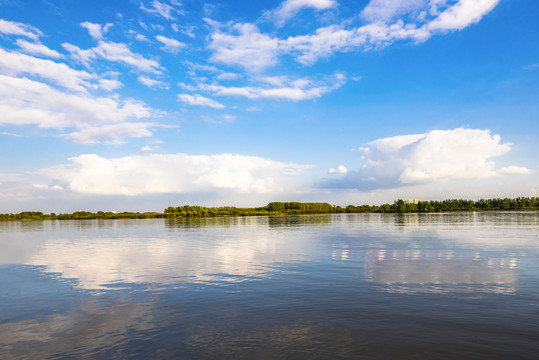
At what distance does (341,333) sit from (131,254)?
36440mm

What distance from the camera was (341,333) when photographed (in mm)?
14477

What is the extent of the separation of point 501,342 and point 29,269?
40622 mm

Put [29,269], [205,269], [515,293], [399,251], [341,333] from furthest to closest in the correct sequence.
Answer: [399,251] < [29,269] < [205,269] < [515,293] < [341,333]

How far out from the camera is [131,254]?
43312 millimetres

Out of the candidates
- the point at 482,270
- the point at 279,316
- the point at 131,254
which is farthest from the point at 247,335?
the point at 131,254

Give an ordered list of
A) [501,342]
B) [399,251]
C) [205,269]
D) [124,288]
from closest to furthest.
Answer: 1. [501,342]
2. [124,288]
3. [205,269]
4. [399,251]

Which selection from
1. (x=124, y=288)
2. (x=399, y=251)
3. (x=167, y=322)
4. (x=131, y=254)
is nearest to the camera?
(x=167, y=322)

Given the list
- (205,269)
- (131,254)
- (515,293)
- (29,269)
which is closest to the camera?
(515,293)

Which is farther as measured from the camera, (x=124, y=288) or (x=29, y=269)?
(x=29, y=269)

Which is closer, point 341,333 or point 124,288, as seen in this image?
point 341,333

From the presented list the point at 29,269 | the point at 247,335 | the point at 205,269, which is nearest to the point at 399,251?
the point at 205,269

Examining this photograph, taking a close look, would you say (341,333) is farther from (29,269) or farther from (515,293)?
(29,269)

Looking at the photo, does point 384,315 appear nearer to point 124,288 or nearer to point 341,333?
point 341,333

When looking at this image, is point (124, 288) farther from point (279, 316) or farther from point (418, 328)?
point (418, 328)
